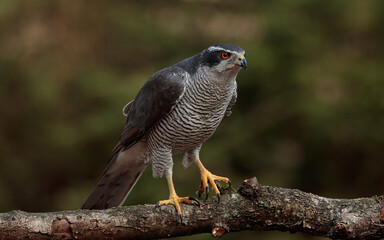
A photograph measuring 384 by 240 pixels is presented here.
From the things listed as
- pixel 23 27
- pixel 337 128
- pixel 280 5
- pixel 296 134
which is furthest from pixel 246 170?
pixel 23 27

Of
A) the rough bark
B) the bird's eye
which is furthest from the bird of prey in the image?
the rough bark

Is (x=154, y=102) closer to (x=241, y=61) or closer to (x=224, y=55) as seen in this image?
(x=224, y=55)

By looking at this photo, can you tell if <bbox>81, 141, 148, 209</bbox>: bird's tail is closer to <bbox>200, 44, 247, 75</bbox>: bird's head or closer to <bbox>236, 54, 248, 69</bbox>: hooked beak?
<bbox>200, 44, 247, 75</bbox>: bird's head

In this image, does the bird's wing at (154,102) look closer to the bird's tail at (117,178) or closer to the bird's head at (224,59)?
the bird's tail at (117,178)

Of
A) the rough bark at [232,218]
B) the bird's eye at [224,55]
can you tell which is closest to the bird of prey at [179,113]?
the bird's eye at [224,55]

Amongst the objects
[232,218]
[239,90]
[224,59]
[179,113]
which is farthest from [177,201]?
[239,90]

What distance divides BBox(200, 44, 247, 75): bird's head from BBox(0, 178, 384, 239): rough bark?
0.99 m

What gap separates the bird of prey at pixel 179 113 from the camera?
427 cm

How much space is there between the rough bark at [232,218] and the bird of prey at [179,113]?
25 cm

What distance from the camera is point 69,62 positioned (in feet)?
28.2

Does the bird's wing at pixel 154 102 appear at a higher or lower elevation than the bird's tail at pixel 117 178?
higher

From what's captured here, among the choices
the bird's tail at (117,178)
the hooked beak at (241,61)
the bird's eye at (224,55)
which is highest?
the bird's eye at (224,55)

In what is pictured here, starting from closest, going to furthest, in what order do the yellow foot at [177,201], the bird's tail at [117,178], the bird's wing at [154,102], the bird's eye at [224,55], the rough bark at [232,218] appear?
the rough bark at [232,218] → the yellow foot at [177,201] → the bird's eye at [224,55] → the bird's wing at [154,102] → the bird's tail at [117,178]

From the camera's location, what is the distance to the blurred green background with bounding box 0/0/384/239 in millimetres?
6539
